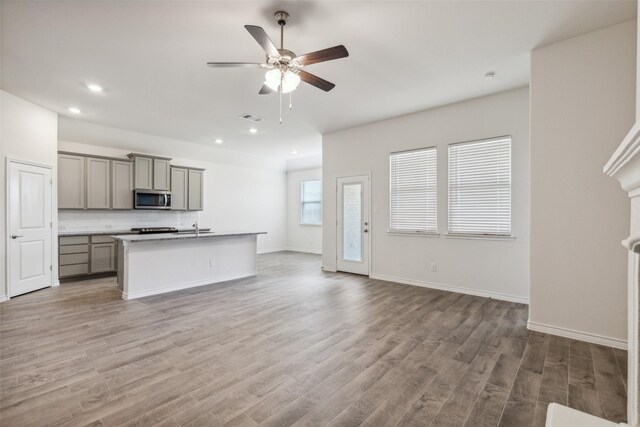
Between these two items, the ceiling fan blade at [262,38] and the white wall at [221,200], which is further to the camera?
the white wall at [221,200]

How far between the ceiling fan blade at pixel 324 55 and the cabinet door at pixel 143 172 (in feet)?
17.8

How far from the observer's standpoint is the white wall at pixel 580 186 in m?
2.80

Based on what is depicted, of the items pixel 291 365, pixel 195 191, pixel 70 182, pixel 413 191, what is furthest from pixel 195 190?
pixel 291 365

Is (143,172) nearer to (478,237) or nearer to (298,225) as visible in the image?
(298,225)

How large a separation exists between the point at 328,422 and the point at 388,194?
426 centimetres

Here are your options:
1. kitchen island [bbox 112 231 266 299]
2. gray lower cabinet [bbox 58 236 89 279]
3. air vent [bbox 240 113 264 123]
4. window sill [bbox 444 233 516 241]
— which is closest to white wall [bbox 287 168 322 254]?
kitchen island [bbox 112 231 266 299]

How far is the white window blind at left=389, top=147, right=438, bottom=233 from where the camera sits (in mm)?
5035

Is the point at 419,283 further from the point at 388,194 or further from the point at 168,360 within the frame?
the point at 168,360

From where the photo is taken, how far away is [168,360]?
259cm

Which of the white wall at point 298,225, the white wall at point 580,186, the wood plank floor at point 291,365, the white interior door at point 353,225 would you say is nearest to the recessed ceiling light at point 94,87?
the wood plank floor at point 291,365

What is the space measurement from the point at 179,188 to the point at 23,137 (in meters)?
2.94

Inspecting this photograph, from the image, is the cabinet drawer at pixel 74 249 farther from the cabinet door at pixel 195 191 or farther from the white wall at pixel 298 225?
the white wall at pixel 298 225

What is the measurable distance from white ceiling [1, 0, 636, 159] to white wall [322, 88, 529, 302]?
1.09ft

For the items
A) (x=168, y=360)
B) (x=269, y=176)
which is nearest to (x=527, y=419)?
(x=168, y=360)
